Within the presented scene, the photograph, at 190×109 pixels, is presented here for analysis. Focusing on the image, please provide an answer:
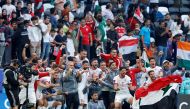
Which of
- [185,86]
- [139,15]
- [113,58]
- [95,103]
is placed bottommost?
[95,103]

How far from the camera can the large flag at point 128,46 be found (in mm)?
34531

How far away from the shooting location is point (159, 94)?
99.7 ft

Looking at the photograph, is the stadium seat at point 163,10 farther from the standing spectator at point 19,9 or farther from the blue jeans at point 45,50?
the blue jeans at point 45,50

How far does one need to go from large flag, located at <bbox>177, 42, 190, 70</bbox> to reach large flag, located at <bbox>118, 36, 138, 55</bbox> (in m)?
1.39

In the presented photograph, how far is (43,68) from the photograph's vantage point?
31172 millimetres

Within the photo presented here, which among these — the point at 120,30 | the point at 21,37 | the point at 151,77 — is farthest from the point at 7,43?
the point at 151,77

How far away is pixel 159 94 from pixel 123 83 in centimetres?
111

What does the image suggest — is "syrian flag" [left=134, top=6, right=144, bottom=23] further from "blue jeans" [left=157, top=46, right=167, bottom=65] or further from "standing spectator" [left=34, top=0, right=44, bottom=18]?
"standing spectator" [left=34, top=0, right=44, bottom=18]

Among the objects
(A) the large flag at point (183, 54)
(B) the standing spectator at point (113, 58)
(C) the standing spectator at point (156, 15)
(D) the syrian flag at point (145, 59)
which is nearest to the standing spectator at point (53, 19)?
(D) the syrian flag at point (145, 59)

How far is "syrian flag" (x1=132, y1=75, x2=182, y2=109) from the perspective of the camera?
30.3 m

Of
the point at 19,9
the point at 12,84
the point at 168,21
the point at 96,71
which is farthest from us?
the point at 168,21

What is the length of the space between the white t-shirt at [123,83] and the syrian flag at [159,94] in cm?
51

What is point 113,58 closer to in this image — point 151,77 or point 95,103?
point 151,77

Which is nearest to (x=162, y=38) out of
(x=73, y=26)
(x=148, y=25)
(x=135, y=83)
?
(x=148, y=25)
